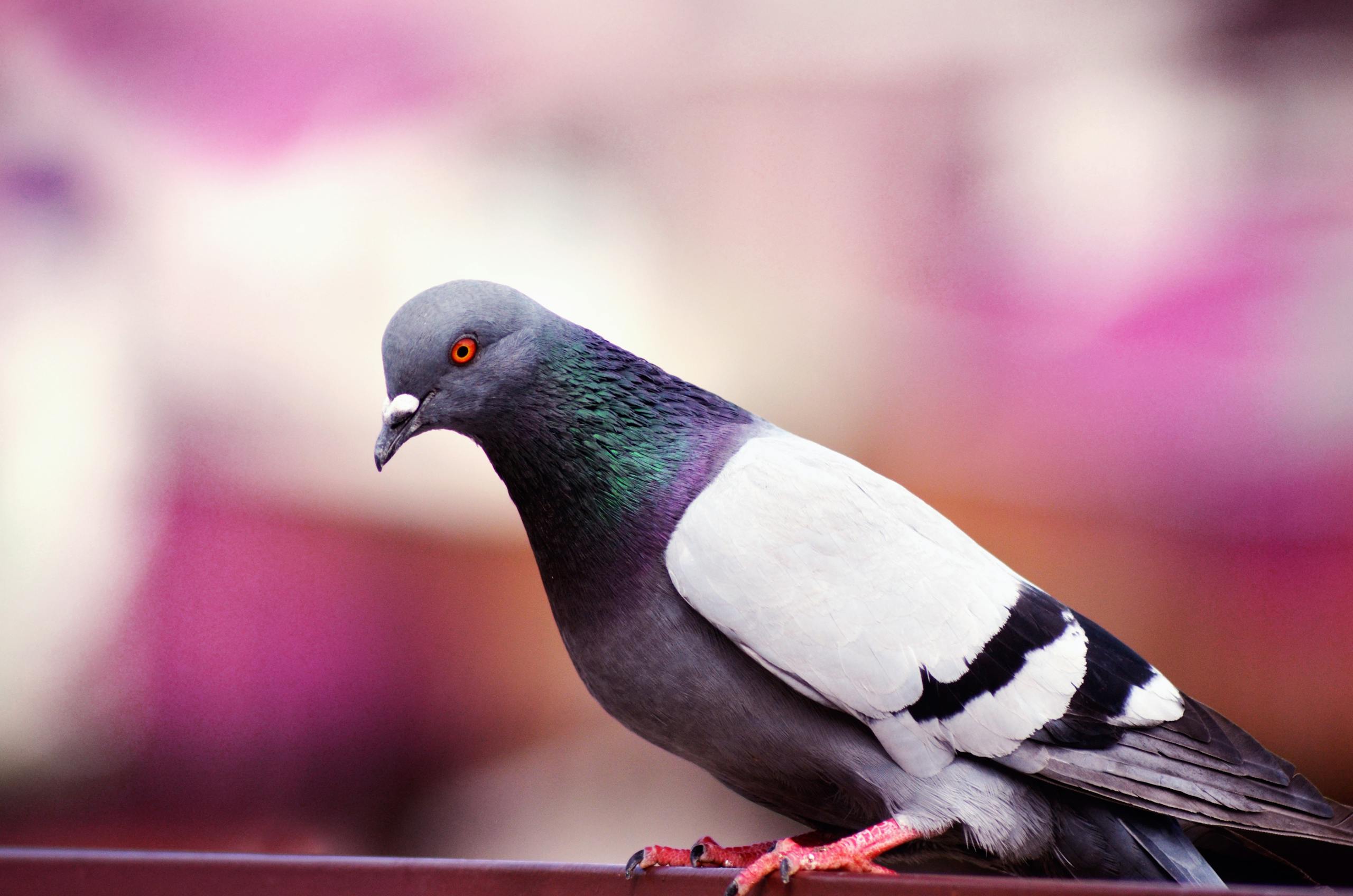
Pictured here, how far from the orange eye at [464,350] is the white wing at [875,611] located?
1.35 ft

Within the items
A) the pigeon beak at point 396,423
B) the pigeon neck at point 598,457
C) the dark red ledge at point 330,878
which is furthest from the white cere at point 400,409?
the dark red ledge at point 330,878

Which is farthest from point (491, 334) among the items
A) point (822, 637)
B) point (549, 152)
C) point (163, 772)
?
point (163, 772)

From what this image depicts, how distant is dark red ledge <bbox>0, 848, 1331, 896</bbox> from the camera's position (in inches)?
45.5

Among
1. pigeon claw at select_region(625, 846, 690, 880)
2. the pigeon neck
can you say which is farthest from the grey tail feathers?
the pigeon neck

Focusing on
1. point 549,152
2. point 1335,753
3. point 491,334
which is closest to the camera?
point 491,334

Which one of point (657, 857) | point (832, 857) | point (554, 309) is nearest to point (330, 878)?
point (657, 857)

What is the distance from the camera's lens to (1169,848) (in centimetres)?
154

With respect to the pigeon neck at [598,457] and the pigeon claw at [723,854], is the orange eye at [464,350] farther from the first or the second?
the pigeon claw at [723,854]

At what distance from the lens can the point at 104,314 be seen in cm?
283

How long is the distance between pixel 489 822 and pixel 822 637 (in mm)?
1681

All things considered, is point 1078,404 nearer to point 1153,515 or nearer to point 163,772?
point 1153,515

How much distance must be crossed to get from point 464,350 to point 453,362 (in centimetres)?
2

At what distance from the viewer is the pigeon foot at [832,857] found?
126 centimetres

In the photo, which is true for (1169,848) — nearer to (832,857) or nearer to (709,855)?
(832,857)
